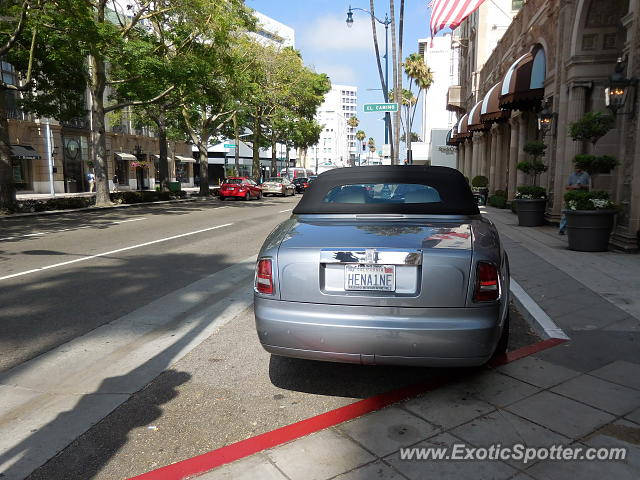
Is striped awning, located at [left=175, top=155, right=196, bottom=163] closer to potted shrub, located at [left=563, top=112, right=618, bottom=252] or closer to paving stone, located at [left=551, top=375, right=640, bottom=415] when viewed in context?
potted shrub, located at [left=563, top=112, right=618, bottom=252]

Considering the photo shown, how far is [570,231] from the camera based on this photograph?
33.5 ft

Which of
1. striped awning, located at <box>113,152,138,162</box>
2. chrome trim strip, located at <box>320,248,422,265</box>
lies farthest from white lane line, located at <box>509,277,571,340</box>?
striped awning, located at <box>113,152,138,162</box>

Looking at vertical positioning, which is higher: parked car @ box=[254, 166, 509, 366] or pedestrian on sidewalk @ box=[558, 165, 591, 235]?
pedestrian on sidewalk @ box=[558, 165, 591, 235]

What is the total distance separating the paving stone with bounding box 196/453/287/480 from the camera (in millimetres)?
2625

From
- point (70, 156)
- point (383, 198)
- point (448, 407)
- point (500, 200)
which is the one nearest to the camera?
point (448, 407)

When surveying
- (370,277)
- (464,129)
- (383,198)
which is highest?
(464,129)

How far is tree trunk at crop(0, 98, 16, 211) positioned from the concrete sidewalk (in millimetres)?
19878

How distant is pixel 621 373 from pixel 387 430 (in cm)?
217

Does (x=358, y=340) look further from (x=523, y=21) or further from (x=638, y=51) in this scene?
(x=523, y=21)

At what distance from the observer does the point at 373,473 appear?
2652 millimetres

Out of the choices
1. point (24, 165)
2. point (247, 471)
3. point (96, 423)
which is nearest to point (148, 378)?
point (96, 423)

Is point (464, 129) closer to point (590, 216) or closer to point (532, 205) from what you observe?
point (532, 205)

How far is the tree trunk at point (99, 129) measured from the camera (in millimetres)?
22094

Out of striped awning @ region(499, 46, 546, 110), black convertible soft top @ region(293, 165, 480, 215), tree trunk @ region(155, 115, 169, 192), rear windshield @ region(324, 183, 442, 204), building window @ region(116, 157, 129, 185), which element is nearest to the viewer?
black convertible soft top @ region(293, 165, 480, 215)
